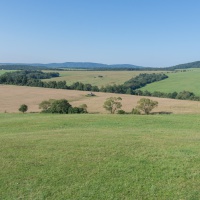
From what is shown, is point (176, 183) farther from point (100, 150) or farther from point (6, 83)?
point (6, 83)

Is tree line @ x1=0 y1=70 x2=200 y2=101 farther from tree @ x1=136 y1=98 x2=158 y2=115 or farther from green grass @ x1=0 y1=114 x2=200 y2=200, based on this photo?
green grass @ x1=0 y1=114 x2=200 y2=200

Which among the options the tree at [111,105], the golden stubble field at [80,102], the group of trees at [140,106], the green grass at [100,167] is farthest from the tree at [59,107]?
the green grass at [100,167]

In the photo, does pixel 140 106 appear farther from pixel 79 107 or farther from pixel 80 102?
pixel 80 102

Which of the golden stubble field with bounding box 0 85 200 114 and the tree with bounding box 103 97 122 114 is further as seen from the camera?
the golden stubble field with bounding box 0 85 200 114

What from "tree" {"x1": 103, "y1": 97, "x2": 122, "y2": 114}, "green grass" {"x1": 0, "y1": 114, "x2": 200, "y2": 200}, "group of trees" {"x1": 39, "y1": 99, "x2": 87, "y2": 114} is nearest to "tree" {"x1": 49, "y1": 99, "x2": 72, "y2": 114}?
"group of trees" {"x1": 39, "y1": 99, "x2": 87, "y2": 114}

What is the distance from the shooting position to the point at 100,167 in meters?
15.1

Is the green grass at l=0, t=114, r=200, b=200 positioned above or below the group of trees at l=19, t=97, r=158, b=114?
above

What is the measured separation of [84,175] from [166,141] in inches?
335

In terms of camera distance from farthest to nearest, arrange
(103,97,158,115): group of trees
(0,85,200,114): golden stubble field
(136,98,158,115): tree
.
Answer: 1. (0,85,200,114): golden stubble field
2. (136,98,158,115): tree
3. (103,97,158,115): group of trees

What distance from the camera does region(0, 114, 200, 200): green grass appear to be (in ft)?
40.9

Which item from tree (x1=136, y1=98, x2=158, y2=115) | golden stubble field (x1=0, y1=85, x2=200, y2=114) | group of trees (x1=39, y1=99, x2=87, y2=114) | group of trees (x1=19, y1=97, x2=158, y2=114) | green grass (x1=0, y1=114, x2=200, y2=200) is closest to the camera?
green grass (x1=0, y1=114, x2=200, y2=200)

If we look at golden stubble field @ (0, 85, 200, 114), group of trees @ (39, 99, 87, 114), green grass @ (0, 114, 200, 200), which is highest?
green grass @ (0, 114, 200, 200)

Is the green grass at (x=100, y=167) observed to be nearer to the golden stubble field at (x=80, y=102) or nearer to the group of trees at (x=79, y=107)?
the group of trees at (x=79, y=107)

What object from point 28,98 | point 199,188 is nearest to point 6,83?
point 28,98
